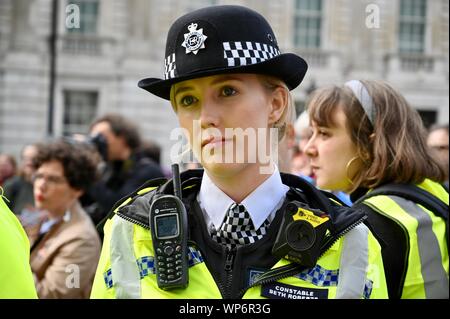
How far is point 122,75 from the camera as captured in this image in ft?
67.8

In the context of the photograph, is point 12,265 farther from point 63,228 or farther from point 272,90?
point 63,228

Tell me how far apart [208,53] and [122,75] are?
1872 centimetres

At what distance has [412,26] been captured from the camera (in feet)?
72.5

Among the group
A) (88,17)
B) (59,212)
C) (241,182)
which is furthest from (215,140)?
(88,17)

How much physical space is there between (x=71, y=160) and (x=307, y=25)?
17.9 metres

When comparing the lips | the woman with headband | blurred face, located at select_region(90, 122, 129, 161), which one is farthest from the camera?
blurred face, located at select_region(90, 122, 129, 161)

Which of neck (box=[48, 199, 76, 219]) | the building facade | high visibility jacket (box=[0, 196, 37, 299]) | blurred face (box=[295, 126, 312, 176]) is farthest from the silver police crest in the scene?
the building facade

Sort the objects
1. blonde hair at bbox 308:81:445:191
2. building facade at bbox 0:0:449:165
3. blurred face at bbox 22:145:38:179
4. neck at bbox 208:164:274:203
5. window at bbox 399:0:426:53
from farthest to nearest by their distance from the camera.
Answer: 1. window at bbox 399:0:426:53
2. building facade at bbox 0:0:449:165
3. blurred face at bbox 22:145:38:179
4. blonde hair at bbox 308:81:445:191
5. neck at bbox 208:164:274:203

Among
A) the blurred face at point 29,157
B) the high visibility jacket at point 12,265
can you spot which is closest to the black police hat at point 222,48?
the high visibility jacket at point 12,265

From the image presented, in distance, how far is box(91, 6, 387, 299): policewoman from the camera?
214cm

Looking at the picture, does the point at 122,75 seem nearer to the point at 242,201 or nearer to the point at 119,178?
the point at 119,178

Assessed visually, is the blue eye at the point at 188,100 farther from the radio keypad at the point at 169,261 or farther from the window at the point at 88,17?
the window at the point at 88,17

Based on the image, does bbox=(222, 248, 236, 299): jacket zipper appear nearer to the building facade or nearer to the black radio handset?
the black radio handset
